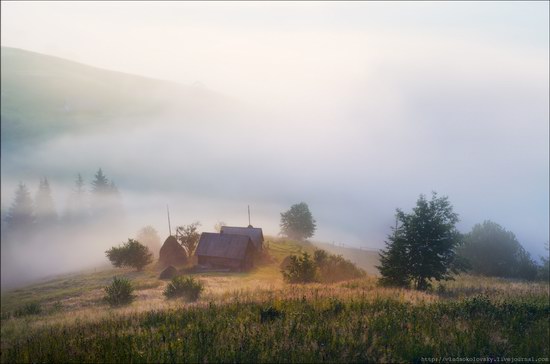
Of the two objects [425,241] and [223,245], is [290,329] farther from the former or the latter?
[425,241]

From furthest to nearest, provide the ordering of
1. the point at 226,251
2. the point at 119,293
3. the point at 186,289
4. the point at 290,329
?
the point at 226,251
the point at 186,289
the point at 119,293
the point at 290,329

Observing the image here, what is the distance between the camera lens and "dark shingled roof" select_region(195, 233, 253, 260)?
13828 mm

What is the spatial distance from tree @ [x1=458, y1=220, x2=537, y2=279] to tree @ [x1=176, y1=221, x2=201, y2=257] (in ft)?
72.7

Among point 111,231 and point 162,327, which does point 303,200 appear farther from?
point 111,231

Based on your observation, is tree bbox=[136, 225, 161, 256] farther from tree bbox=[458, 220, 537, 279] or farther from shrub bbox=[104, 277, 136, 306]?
tree bbox=[458, 220, 537, 279]

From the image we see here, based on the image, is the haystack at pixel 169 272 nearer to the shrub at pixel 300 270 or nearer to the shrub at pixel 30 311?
the shrub at pixel 300 270

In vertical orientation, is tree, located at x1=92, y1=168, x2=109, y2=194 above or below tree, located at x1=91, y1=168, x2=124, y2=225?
above

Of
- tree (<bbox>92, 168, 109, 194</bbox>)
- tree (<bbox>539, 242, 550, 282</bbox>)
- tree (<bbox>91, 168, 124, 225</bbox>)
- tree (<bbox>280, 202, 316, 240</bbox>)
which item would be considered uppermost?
tree (<bbox>92, 168, 109, 194</bbox>)

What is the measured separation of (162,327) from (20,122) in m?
156

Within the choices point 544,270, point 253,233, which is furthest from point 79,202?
point 544,270

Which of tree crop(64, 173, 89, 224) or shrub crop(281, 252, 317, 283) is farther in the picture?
tree crop(64, 173, 89, 224)

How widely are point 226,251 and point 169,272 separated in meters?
3.51

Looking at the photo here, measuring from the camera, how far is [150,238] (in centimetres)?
Answer: 1688

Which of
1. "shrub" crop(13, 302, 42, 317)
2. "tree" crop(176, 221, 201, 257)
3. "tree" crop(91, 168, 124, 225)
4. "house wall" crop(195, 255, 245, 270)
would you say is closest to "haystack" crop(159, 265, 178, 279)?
"tree" crop(176, 221, 201, 257)
